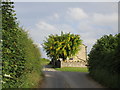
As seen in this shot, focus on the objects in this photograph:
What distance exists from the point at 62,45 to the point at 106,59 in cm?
3093

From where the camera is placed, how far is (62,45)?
153ft

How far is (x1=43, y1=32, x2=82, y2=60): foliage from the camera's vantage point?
46.4m

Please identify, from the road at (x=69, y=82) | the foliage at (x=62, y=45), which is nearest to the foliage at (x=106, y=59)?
the road at (x=69, y=82)

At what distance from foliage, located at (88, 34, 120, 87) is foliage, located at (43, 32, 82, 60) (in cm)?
2458

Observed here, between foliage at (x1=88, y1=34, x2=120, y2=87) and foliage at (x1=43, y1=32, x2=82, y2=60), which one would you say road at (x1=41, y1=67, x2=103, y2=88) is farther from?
foliage at (x1=43, y1=32, x2=82, y2=60)

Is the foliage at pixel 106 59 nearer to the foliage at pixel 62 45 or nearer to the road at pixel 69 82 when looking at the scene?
the road at pixel 69 82

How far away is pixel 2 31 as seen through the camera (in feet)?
27.3

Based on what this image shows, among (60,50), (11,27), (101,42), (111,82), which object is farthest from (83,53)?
(11,27)

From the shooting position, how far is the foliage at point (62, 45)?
4638 centimetres

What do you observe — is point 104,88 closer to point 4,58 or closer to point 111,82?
point 111,82

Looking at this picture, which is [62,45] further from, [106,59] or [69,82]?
[106,59]

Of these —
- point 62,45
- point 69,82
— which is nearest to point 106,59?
point 69,82

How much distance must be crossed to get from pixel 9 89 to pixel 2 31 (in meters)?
2.74

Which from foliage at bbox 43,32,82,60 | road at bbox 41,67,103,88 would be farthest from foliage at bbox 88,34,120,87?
foliage at bbox 43,32,82,60
